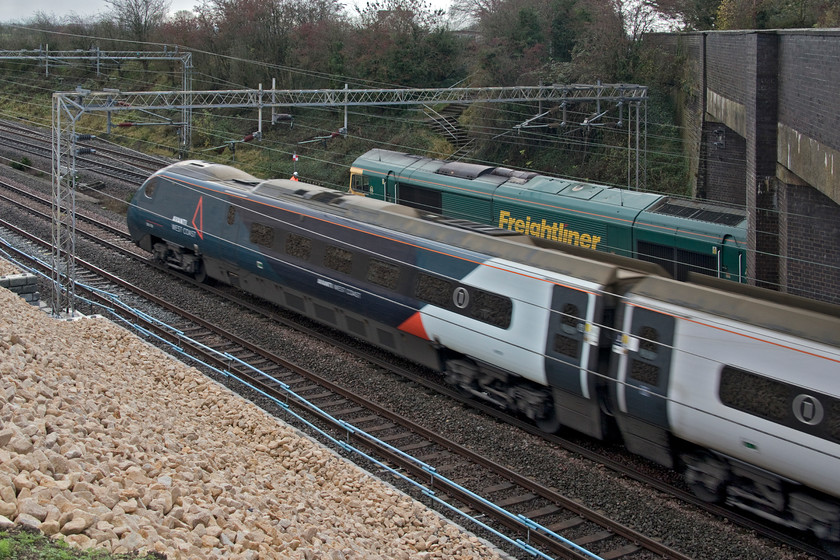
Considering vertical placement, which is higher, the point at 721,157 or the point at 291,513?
the point at 721,157

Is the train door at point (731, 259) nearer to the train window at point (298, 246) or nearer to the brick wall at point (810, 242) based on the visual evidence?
the brick wall at point (810, 242)

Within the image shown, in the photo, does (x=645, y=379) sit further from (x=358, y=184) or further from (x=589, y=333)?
(x=358, y=184)

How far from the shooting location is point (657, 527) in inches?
398

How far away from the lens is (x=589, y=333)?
11375mm

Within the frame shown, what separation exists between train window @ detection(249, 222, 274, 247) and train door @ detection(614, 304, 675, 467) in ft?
28.9

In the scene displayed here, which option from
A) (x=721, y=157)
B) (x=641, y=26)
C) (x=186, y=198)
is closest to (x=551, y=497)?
(x=186, y=198)

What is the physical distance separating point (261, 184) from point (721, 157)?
14696 mm

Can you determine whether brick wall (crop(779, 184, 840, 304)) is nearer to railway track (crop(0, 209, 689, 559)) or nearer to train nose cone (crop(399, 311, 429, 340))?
train nose cone (crop(399, 311, 429, 340))

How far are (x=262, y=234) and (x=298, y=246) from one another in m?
1.32

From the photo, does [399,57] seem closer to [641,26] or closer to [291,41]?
[291,41]

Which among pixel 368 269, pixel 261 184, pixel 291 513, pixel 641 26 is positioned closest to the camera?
pixel 291 513

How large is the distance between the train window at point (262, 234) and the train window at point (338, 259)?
1.95 meters

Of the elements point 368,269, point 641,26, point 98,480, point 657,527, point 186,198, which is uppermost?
point 641,26

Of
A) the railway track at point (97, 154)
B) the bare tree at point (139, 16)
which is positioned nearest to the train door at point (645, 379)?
the railway track at point (97, 154)
